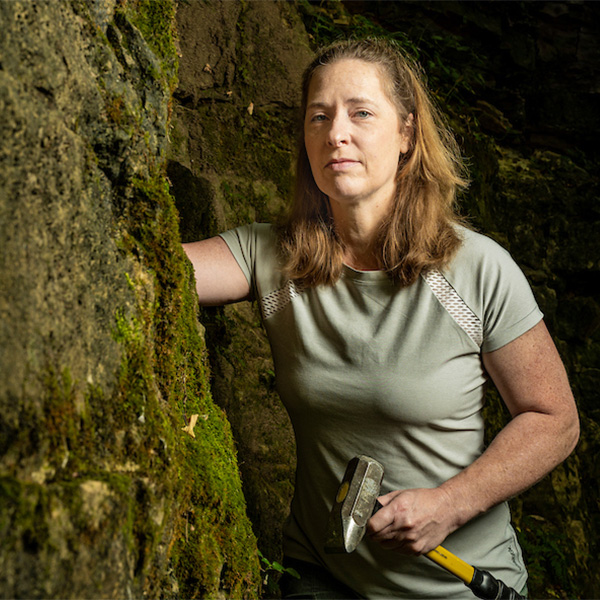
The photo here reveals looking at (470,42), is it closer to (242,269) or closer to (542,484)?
(542,484)

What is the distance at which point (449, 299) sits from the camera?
2.10 m

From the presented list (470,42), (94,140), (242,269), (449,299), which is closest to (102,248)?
(94,140)

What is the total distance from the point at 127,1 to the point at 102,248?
2.69ft

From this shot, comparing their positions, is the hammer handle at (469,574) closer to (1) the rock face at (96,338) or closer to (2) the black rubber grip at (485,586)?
(2) the black rubber grip at (485,586)

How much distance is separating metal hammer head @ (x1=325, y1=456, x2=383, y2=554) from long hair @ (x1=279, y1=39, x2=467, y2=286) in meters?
0.69

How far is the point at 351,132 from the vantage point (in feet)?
7.06

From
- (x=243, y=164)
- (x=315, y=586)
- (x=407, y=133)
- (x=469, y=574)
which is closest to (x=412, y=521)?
(x=469, y=574)

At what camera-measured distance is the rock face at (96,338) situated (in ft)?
2.92

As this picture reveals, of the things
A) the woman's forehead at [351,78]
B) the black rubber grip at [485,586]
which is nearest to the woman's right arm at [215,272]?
the woman's forehead at [351,78]

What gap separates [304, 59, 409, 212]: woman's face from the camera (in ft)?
7.07

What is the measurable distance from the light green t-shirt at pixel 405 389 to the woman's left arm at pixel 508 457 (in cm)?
10

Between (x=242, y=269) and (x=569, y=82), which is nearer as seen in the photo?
(x=242, y=269)

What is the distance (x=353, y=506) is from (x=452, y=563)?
1.40ft

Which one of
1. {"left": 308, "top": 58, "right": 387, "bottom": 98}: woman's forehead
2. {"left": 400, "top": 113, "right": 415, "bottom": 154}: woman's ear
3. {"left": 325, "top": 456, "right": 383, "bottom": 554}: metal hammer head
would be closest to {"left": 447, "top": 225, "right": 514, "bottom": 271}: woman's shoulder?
{"left": 400, "top": 113, "right": 415, "bottom": 154}: woman's ear
